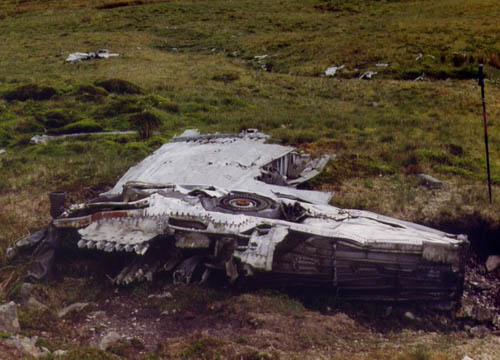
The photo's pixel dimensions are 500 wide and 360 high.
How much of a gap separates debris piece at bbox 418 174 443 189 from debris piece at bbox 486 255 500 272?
3215 millimetres

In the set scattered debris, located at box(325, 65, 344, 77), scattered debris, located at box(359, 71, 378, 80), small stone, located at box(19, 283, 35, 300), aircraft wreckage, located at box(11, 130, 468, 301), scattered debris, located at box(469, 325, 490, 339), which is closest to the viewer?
scattered debris, located at box(469, 325, 490, 339)

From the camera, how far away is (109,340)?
6.75 metres

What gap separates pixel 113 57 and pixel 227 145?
950 inches

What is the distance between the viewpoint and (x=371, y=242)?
24.0ft

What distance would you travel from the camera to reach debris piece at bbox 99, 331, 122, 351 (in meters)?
6.63

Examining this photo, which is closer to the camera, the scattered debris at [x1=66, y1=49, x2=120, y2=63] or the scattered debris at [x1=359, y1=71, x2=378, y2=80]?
the scattered debris at [x1=359, y1=71, x2=378, y2=80]

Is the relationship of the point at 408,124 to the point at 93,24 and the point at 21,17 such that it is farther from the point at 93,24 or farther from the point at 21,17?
the point at 21,17

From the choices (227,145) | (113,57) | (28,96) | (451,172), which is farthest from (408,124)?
(113,57)

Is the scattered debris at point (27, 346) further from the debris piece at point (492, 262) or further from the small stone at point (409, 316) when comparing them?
the debris piece at point (492, 262)

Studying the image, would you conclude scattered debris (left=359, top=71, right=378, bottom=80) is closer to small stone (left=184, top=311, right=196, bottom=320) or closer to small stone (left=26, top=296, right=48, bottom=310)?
small stone (left=184, top=311, right=196, bottom=320)

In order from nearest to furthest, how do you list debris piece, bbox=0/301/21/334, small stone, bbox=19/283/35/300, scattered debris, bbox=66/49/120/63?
debris piece, bbox=0/301/21/334 → small stone, bbox=19/283/35/300 → scattered debris, bbox=66/49/120/63

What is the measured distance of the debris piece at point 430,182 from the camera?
480 inches

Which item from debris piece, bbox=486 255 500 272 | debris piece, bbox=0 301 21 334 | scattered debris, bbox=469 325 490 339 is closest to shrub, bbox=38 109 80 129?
debris piece, bbox=0 301 21 334

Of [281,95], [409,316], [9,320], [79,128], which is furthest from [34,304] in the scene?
[281,95]
